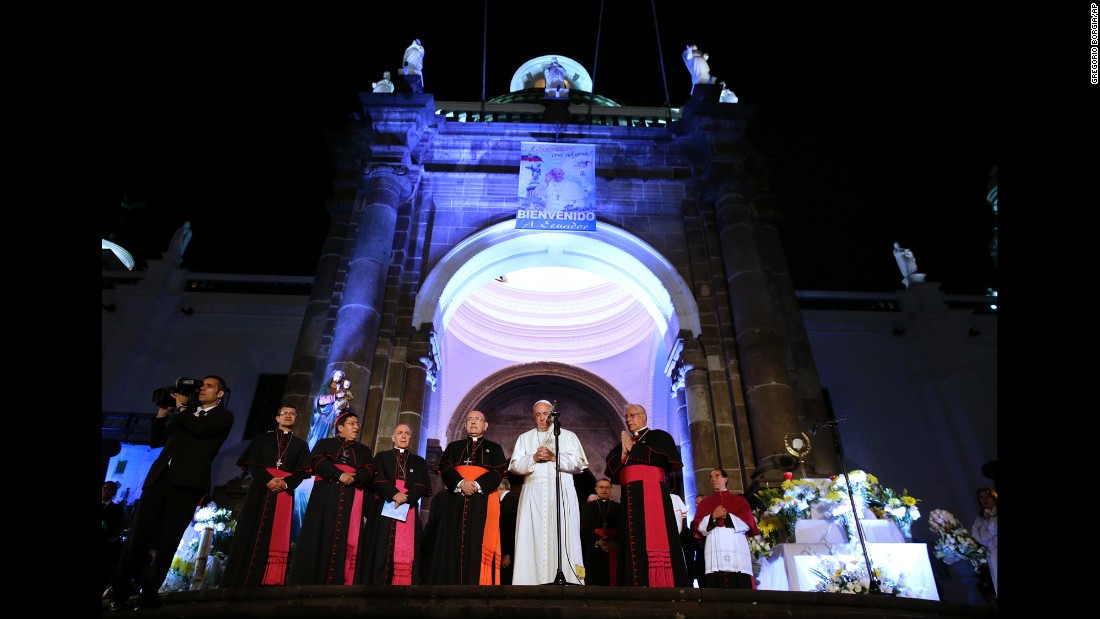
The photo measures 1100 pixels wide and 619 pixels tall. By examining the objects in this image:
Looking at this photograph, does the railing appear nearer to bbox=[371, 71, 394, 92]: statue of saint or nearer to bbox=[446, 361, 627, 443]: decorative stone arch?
bbox=[371, 71, 394, 92]: statue of saint

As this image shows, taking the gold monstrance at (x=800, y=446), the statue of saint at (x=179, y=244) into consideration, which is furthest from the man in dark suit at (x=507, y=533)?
the statue of saint at (x=179, y=244)

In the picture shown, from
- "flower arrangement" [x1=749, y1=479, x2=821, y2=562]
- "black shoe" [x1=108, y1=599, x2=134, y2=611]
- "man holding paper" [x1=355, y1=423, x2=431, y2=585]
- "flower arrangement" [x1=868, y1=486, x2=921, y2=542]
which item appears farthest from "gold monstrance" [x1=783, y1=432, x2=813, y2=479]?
"black shoe" [x1=108, y1=599, x2=134, y2=611]

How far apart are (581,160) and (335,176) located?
4.76m

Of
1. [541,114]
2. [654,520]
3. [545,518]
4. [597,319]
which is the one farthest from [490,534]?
[597,319]

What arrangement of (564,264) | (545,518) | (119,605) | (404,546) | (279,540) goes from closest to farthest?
(119,605), (279,540), (545,518), (404,546), (564,264)

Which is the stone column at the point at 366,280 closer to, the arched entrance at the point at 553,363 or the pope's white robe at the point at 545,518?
the arched entrance at the point at 553,363

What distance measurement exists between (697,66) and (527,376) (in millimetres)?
7904

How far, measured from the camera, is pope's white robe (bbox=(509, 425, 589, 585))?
229 inches

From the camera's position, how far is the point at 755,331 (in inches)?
393

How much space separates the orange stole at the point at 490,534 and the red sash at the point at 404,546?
0.60 meters

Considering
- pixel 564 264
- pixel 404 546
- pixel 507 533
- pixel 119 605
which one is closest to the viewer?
pixel 119 605

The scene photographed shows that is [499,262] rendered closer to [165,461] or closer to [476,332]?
[476,332]

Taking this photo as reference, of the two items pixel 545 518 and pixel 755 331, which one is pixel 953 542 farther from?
pixel 545 518

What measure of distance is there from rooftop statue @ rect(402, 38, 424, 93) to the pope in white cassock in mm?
8197
